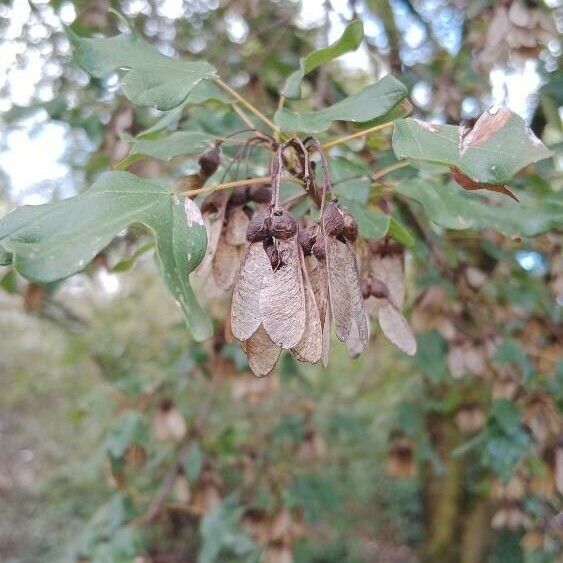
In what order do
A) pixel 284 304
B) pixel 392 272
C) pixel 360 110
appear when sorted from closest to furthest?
1. pixel 284 304
2. pixel 360 110
3. pixel 392 272

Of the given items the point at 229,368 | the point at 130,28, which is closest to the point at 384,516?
the point at 229,368

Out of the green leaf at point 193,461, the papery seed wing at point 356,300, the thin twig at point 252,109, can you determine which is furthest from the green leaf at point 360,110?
the green leaf at point 193,461

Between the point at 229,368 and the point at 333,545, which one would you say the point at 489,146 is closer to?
the point at 229,368

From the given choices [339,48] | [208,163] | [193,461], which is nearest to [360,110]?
[339,48]

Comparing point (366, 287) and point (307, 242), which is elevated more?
point (307, 242)

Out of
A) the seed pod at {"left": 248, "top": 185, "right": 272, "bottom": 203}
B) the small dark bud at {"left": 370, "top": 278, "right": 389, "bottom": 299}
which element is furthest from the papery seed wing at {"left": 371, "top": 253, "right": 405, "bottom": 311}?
the seed pod at {"left": 248, "top": 185, "right": 272, "bottom": 203}

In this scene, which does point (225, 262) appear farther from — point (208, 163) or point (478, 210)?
point (478, 210)

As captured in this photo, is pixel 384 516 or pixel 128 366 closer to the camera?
pixel 128 366
